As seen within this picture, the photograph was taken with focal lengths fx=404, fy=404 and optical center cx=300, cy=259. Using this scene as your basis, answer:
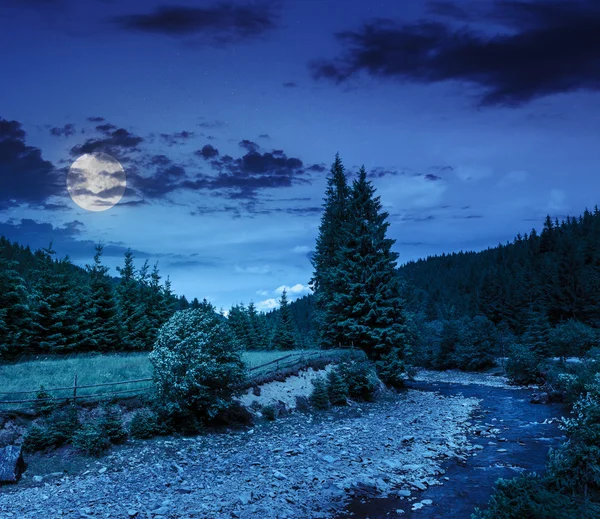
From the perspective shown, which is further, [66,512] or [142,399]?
[142,399]

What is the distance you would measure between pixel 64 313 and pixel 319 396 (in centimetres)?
2347

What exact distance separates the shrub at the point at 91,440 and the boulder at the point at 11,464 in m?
1.99

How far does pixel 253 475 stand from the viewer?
1505 cm

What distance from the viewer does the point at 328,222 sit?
44719 millimetres

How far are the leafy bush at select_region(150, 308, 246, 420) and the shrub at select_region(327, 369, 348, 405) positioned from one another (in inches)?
346

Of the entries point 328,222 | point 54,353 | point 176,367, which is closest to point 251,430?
point 176,367

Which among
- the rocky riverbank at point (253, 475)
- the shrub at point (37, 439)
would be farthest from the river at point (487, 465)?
the shrub at point (37, 439)

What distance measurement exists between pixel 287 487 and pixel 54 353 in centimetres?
2928

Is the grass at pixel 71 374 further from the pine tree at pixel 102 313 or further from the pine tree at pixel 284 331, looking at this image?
the pine tree at pixel 284 331

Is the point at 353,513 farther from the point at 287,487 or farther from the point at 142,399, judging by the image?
the point at 142,399

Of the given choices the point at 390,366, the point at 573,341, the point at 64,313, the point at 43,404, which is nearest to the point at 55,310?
the point at 64,313

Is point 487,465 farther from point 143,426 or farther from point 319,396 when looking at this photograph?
point 143,426

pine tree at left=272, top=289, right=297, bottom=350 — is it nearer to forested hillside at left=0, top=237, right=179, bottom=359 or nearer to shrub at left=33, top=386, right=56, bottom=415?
forested hillside at left=0, top=237, right=179, bottom=359

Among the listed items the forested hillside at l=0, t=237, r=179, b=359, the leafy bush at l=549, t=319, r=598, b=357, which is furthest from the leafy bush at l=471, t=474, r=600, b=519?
the leafy bush at l=549, t=319, r=598, b=357
